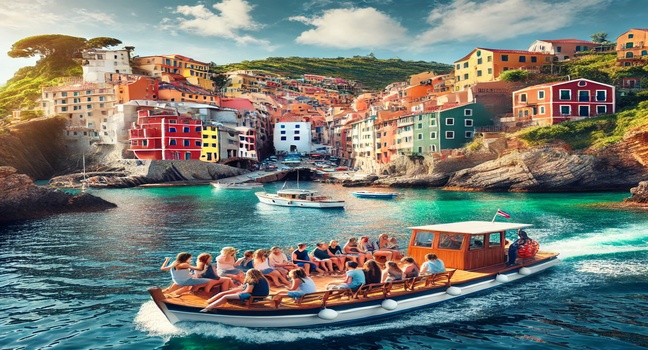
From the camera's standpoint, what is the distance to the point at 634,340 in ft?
41.1

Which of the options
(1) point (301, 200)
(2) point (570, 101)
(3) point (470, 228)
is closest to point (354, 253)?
(3) point (470, 228)

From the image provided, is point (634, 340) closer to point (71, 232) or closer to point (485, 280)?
point (485, 280)

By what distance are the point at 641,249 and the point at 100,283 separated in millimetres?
25580

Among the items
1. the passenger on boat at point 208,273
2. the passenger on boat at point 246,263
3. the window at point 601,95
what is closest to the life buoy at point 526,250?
the passenger on boat at point 246,263

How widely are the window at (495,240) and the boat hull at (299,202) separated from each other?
28.5 meters

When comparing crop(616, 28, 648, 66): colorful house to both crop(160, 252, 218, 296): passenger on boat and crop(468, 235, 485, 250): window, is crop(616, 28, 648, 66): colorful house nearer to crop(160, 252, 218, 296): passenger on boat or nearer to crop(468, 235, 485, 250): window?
crop(468, 235, 485, 250): window

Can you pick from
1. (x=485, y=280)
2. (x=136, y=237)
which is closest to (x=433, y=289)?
(x=485, y=280)

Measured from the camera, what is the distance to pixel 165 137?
82562mm

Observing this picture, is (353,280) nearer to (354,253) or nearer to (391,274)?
(391,274)

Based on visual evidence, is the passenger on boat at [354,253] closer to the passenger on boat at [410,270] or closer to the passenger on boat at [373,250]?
the passenger on boat at [373,250]

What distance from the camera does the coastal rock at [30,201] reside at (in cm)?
3947

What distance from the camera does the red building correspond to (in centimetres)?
8275

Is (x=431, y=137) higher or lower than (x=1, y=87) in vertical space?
lower

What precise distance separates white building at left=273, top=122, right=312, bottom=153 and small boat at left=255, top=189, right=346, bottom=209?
2426 inches
